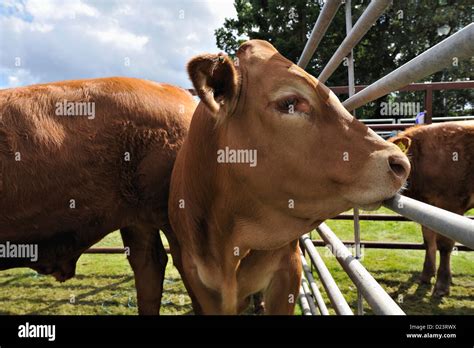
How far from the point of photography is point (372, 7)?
1.36m

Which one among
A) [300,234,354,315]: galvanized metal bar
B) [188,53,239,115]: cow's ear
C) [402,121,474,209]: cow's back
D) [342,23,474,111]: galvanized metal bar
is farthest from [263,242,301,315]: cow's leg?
[402,121,474,209]: cow's back

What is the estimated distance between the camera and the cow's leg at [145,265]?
3039 millimetres

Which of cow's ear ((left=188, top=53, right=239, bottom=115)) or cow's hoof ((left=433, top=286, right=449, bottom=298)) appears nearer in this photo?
cow's ear ((left=188, top=53, right=239, bottom=115))

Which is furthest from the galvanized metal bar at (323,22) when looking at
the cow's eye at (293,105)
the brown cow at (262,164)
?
the cow's eye at (293,105)

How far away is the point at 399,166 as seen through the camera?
1.53 metres

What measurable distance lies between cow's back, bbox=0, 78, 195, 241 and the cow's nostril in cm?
156

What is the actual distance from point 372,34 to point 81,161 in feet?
66.1

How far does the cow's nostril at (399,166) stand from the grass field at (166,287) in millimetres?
2965

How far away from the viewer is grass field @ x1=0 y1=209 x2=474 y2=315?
4215 millimetres

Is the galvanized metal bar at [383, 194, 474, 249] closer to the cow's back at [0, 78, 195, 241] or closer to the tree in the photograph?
the cow's back at [0, 78, 195, 241]

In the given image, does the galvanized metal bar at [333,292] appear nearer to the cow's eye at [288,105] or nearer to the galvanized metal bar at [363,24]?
the cow's eye at [288,105]

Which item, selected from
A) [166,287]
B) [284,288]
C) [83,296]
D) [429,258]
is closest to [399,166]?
[284,288]
